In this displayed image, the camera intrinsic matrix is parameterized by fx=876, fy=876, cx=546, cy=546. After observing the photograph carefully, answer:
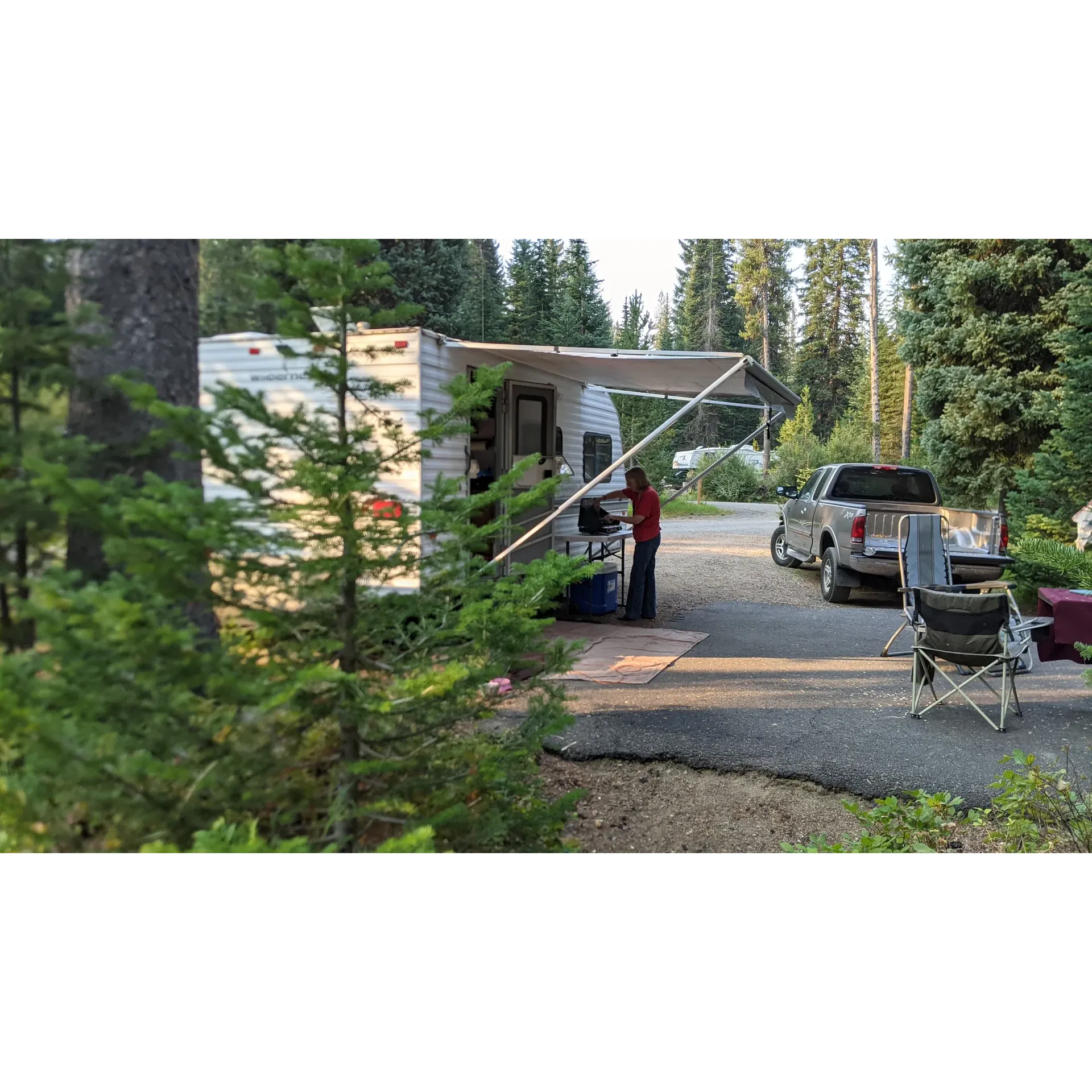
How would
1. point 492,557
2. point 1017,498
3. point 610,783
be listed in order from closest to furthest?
point 492,557
point 610,783
point 1017,498

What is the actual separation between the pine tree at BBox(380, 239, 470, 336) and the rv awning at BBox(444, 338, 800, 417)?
10 centimetres

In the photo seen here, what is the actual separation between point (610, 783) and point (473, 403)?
163 centimetres

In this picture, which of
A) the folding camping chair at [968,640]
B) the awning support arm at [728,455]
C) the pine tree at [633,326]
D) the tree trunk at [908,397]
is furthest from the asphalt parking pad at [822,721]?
the pine tree at [633,326]

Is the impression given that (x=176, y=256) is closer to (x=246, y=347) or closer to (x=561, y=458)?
(x=246, y=347)

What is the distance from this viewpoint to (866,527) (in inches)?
202

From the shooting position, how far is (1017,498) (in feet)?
13.0

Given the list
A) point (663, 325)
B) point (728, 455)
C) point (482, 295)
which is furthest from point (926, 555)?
point (482, 295)

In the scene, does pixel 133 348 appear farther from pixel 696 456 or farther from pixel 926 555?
pixel 926 555

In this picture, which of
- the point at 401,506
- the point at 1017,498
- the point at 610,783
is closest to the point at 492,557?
the point at 401,506

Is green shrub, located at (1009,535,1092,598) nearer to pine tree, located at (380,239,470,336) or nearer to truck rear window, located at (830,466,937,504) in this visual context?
truck rear window, located at (830,466,937,504)

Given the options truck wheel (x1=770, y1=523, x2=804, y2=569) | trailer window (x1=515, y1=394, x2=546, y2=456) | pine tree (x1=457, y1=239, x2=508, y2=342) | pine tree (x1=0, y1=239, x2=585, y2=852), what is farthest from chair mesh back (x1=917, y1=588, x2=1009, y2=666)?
pine tree (x1=457, y1=239, x2=508, y2=342)

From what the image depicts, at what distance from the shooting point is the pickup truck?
430 cm

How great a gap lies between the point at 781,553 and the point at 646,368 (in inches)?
82.3

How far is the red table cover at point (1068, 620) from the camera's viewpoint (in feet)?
12.0
